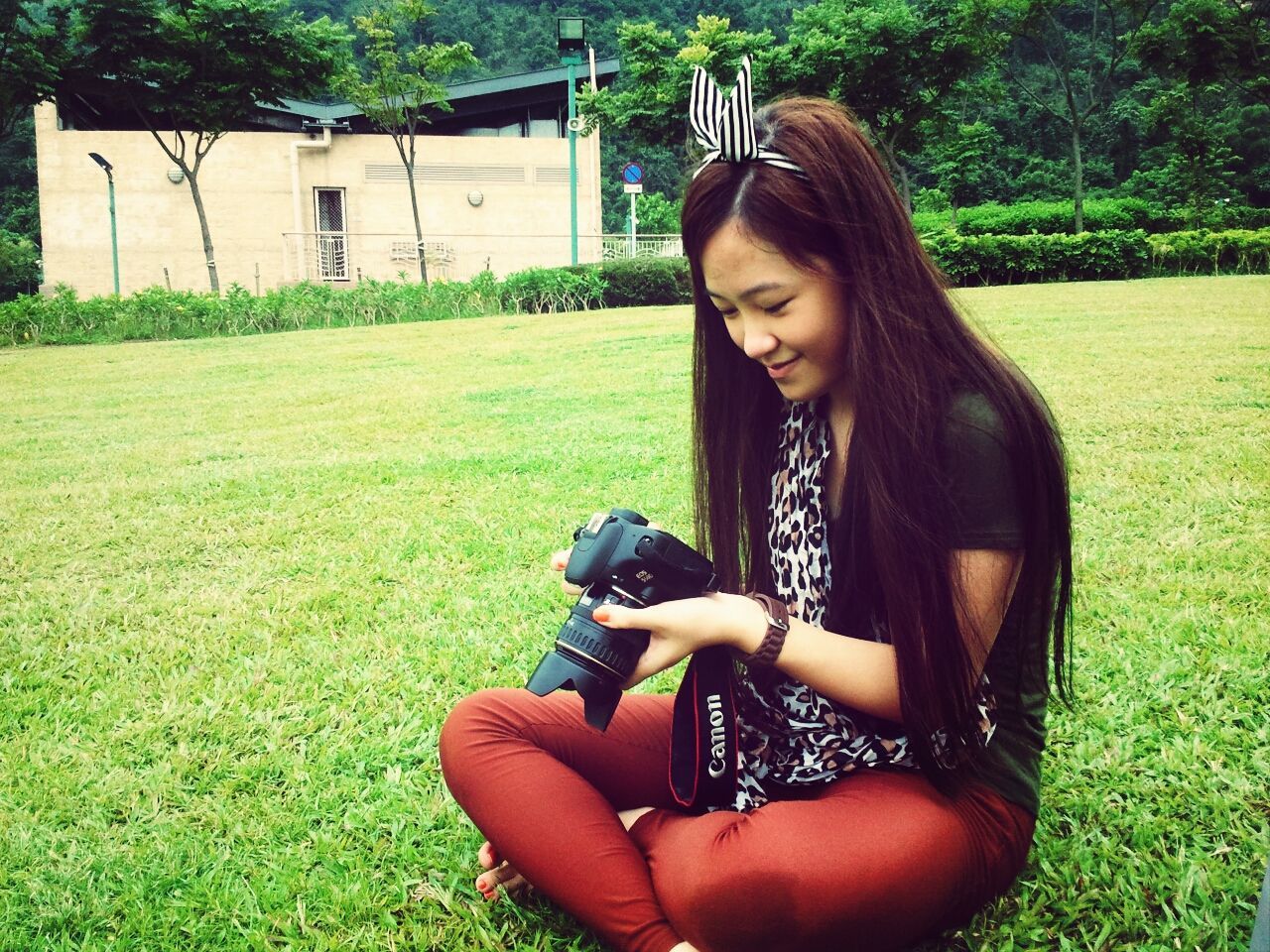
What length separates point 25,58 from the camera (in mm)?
16281

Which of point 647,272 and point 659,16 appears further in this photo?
point 659,16

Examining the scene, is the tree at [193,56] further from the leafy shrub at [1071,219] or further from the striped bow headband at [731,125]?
the striped bow headband at [731,125]

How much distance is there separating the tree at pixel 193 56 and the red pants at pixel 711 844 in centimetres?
1736

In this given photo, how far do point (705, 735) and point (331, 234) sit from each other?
21.8 m

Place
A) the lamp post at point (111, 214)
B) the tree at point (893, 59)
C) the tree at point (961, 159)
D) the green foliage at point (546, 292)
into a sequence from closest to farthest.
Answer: the green foliage at point (546, 292) < the tree at point (893, 59) < the lamp post at point (111, 214) < the tree at point (961, 159)

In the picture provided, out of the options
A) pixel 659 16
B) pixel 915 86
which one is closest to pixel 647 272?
pixel 915 86

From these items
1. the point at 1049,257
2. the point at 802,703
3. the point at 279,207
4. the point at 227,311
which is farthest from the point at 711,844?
the point at 279,207

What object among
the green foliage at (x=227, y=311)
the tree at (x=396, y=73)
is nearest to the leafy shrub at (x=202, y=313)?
the green foliage at (x=227, y=311)

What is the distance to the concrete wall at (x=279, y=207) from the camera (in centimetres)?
2225

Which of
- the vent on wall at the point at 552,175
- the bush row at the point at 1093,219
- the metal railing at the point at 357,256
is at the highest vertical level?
the vent on wall at the point at 552,175

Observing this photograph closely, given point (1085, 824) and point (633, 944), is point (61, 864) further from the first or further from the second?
point (1085, 824)

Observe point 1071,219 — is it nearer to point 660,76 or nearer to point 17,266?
point 660,76

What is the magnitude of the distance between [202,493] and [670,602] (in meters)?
3.68

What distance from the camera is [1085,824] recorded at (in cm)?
178
